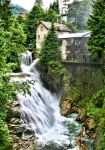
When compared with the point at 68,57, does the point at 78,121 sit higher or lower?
lower

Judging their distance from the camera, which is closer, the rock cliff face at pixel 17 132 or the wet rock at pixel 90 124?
the rock cliff face at pixel 17 132

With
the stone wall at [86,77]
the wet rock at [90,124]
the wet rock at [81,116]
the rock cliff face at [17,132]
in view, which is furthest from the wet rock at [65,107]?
the rock cliff face at [17,132]

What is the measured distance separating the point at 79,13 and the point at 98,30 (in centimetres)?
4709

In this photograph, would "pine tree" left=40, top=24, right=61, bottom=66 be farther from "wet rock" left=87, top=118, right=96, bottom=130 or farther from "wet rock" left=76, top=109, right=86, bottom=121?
"wet rock" left=87, top=118, right=96, bottom=130

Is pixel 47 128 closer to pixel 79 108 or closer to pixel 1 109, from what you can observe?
pixel 79 108

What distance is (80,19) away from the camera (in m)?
86.3

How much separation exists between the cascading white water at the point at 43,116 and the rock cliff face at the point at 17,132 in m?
0.86

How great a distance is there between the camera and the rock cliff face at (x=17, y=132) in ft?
92.4

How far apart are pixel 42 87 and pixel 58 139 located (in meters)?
13.2

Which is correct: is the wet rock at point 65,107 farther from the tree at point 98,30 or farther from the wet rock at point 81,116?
the tree at point 98,30

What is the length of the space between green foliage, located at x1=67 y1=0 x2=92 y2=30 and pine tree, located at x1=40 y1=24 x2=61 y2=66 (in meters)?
38.3

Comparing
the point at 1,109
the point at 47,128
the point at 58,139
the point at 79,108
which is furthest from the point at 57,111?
the point at 1,109

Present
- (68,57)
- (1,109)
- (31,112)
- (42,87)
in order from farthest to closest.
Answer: (68,57) < (42,87) < (31,112) < (1,109)

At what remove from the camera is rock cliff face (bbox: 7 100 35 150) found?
1109 inches
